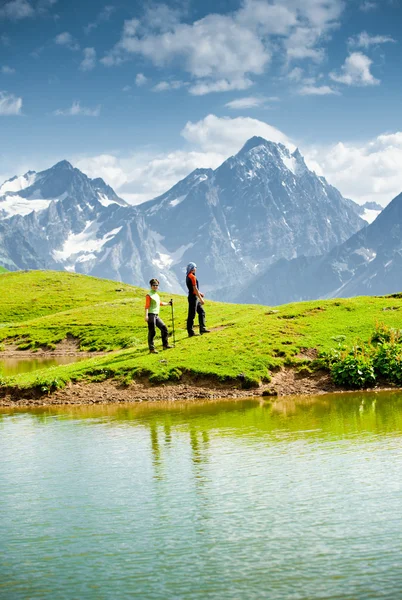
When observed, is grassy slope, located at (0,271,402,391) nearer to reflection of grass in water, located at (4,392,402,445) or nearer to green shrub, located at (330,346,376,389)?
green shrub, located at (330,346,376,389)

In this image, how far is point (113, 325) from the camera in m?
73.2

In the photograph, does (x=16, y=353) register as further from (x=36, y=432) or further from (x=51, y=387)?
(x=36, y=432)

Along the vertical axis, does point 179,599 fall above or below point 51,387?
below

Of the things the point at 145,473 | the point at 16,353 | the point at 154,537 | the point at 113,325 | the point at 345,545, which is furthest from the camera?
the point at 113,325

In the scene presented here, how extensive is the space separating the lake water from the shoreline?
6.17 m

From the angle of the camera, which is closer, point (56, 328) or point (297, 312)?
point (297, 312)

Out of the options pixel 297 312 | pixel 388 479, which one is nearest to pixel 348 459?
pixel 388 479

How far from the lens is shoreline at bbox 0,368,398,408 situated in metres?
30.2

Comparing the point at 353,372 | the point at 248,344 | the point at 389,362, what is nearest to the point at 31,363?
the point at 248,344

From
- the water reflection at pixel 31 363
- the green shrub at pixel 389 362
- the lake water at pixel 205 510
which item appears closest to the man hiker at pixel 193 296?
the green shrub at pixel 389 362

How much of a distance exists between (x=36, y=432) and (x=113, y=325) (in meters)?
49.8

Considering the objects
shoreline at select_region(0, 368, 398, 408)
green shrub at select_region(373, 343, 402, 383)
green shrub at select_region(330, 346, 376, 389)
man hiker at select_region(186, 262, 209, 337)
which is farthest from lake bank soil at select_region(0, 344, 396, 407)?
man hiker at select_region(186, 262, 209, 337)

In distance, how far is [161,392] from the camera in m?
30.6

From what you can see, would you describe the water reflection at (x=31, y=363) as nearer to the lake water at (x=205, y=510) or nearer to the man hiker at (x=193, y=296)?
the man hiker at (x=193, y=296)
